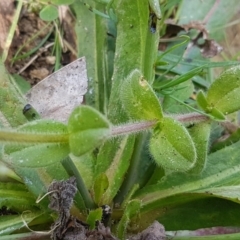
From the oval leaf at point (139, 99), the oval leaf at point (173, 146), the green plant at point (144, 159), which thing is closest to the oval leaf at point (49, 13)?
the green plant at point (144, 159)

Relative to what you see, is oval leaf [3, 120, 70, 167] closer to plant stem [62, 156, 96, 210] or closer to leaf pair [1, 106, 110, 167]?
leaf pair [1, 106, 110, 167]

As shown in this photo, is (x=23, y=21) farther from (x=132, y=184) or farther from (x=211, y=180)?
(x=211, y=180)

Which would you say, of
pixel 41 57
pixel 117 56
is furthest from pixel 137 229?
pixel 41 57

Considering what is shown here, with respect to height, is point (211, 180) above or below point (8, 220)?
below

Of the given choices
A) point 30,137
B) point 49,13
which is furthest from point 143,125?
point 49,13

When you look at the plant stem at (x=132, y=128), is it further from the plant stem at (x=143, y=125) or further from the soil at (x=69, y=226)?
the soil at (x=69, y=226)

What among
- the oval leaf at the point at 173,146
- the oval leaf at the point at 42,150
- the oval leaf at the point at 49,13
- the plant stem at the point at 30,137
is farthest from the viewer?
the oval leaf at the point at 49,13
